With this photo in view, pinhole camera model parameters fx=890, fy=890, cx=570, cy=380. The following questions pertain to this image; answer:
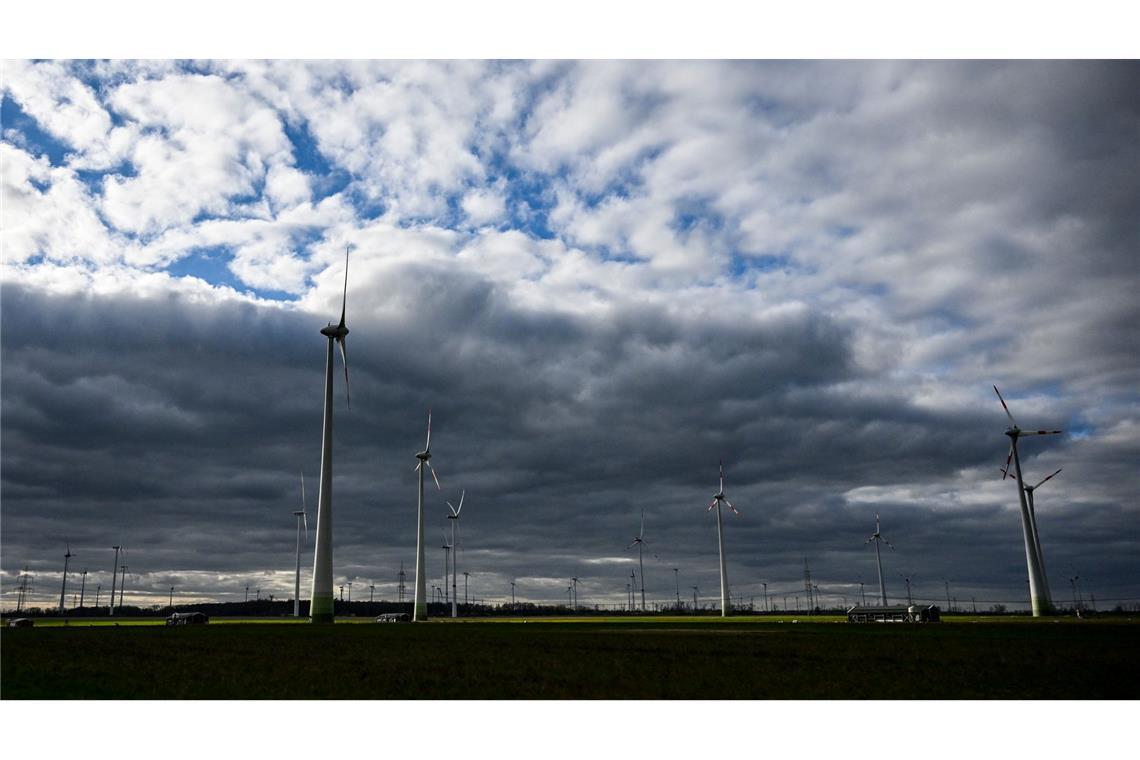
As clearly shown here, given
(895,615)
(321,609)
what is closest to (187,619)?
(321,609)

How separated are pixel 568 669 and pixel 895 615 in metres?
118

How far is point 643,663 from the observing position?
186 ft

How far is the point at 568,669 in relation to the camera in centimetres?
5234

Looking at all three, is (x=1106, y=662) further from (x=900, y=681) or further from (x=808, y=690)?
(x=808, y=690)

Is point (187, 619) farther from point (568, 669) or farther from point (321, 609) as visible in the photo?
point (568, 669)

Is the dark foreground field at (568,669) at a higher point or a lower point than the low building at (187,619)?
lower

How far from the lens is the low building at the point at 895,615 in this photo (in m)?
150

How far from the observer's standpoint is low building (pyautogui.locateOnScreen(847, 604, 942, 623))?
150 m

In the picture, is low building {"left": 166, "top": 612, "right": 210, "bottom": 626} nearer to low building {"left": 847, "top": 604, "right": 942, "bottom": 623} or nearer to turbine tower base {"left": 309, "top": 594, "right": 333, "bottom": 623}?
turbine tower base {"left": 309, "top": 594, "right": 333, "bottom": 623}

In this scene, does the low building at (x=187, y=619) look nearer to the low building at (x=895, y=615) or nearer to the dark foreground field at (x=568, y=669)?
the dark foreground field at (x=568, y=669)

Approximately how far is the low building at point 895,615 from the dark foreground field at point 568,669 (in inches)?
2985

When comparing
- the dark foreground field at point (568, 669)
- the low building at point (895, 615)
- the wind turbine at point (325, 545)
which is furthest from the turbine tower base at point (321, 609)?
the low building at point (895, 615)

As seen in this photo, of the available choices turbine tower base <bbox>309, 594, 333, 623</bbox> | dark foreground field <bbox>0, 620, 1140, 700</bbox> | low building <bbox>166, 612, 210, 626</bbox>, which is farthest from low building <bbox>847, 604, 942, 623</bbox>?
low building <bbox>166, 612, 210, 626</bbox>

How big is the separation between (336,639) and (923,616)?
385 feet
